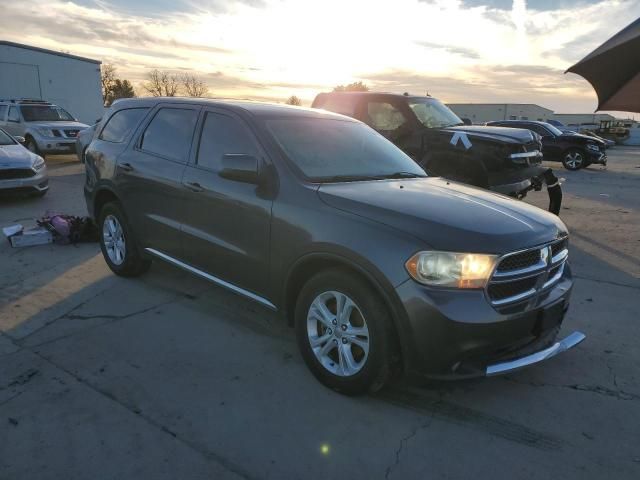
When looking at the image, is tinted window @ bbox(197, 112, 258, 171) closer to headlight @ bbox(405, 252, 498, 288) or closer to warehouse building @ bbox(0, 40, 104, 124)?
headlight @ bbox(405, 252, 498, 288)

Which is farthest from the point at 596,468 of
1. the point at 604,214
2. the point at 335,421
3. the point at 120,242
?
the point at 604,214

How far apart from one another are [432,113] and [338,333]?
6503mm

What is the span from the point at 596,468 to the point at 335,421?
1.38 m

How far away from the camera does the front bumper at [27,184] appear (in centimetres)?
849

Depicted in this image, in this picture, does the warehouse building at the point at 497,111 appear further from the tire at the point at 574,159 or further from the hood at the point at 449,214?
the hood at the point at 449,214

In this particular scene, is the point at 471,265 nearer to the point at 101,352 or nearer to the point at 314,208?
the point at 314,208

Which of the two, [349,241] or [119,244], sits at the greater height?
[349,241]

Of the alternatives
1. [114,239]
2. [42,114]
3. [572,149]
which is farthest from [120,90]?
[114,239]

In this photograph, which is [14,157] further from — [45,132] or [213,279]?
[213,279]

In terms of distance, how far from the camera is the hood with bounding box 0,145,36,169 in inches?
335

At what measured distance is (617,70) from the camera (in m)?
3.82

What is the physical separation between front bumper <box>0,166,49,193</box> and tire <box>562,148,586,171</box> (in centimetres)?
1629

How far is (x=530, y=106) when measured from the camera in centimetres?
6731

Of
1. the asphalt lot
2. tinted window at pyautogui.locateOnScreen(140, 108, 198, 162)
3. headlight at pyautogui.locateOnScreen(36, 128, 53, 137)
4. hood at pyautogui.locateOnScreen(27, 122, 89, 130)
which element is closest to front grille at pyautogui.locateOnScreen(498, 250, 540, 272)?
the asphalt lot
